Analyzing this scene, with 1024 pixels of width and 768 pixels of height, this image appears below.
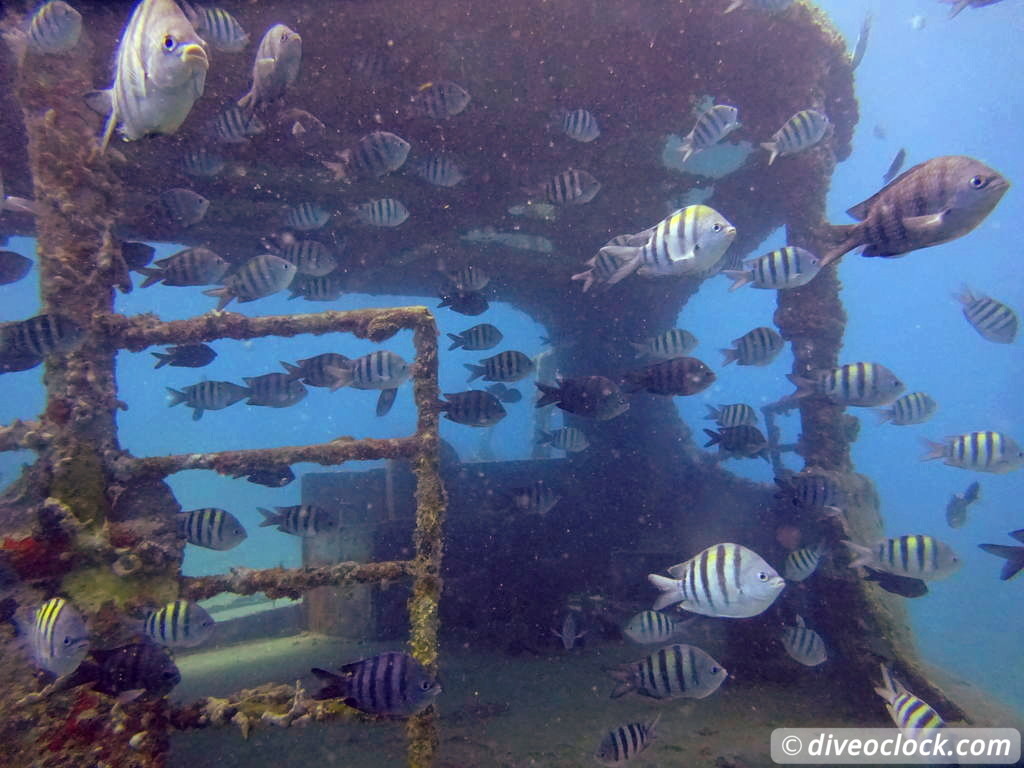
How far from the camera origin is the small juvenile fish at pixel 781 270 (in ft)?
17.8

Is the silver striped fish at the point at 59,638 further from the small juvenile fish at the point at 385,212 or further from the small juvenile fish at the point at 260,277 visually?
the small juvenile fish at the point at 385,212

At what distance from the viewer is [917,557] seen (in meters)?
5.13

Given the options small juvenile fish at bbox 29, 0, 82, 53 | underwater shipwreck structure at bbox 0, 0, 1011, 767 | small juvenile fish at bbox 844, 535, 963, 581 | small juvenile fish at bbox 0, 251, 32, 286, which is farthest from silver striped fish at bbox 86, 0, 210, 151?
small juvenile fish at bbox 844, 535, 963, 581

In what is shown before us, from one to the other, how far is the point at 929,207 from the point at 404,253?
31.8 feet

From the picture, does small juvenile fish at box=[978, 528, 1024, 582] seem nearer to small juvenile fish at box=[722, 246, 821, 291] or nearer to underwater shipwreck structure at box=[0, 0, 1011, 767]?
underwater shipwreck structure at box=[0, 0, 1011, 767]

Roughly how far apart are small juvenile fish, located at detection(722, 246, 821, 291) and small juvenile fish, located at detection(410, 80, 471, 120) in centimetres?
368

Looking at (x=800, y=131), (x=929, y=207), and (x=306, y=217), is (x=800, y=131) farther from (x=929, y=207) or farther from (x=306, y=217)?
(x=306, y=217)

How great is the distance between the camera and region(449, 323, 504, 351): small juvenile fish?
6.99 metres

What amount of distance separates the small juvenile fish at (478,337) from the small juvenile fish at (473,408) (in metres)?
1.11

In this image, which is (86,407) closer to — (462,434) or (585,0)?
(585,0)

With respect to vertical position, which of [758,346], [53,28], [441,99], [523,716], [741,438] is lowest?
[523,716]

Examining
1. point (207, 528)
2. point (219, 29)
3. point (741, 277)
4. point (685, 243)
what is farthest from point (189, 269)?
point (741, 277)

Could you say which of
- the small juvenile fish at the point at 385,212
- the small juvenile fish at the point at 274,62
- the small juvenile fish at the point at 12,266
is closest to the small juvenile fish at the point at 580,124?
the small juvenile fish at the point at 385,212

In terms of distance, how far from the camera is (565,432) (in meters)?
8.50
